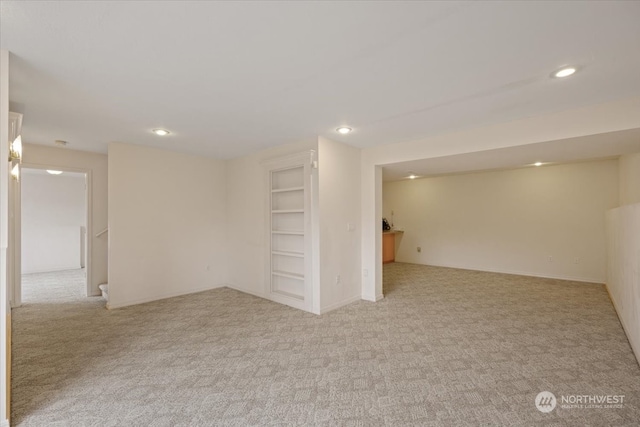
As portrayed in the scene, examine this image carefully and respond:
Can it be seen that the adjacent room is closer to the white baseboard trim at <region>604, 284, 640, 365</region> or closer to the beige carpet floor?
the beige carpet floor

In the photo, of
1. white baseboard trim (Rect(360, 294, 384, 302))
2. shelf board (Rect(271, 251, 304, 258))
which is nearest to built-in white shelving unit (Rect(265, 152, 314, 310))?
shelf board (Rect(271, 251, 304, 258))

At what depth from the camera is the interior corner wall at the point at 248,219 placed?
4797 millimetres

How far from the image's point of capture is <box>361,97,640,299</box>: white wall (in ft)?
9.12

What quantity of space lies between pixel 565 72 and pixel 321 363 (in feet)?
10.4

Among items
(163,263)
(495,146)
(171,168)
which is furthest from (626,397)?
(171,168)

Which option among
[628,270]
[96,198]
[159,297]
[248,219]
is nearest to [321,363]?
[248,219]

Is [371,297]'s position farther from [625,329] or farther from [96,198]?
[96,198]

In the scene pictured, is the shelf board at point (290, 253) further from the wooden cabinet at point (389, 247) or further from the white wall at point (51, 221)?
the white wall at point (51, 221)

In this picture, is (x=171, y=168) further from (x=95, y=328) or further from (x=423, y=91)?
(x=423, y=91)

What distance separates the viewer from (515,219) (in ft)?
20.9

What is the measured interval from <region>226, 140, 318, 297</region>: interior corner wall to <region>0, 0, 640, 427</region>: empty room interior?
0.18ft

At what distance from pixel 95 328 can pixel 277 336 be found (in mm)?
2288

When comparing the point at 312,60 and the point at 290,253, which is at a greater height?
the point at 312,60

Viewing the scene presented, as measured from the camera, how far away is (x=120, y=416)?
1.94 meters
